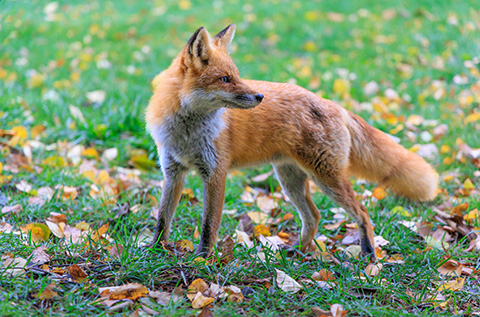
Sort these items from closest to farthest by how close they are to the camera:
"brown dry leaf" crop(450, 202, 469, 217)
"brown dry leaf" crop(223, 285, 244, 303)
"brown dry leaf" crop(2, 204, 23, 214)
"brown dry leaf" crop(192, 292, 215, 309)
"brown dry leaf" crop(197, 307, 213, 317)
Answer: "brown dry leaf" crop(197, 307, 213, 317) < "brown dry leaf" crop(192, 292, 215, 309) < "brown dry leaf" crop(223, 285, 244, 303) < "brown dry leaf" crop(2, 204, 23, 214) < "brown dry leaf" crop(450, 202, 469, 217)

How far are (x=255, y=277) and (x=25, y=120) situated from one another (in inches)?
160

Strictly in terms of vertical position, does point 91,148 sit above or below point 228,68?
below

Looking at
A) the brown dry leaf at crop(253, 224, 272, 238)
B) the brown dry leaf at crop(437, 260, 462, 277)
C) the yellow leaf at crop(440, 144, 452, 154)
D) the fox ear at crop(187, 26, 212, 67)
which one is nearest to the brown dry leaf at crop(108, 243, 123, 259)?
the brown dry leaf at crop(253, 224, 272, 238)

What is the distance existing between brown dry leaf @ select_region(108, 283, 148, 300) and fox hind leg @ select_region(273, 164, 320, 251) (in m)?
1.71

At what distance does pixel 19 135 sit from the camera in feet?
17.6

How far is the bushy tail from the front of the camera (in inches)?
165

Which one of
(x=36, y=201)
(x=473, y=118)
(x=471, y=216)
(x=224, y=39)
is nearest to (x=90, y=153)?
(x=36, y=201)

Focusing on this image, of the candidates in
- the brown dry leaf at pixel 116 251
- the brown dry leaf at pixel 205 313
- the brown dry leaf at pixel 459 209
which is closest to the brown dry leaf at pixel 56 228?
the brown dry leaf at pixel 116 251

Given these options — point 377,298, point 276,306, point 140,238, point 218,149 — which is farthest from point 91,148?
point 377,298

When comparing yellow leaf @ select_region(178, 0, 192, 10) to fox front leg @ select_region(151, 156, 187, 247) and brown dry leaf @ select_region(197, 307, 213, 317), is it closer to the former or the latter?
fox front leg @ select_region(151, 156, 187, 247)

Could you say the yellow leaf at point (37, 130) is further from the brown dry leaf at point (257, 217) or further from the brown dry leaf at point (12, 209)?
the brown dry leaf at point (257, 217)

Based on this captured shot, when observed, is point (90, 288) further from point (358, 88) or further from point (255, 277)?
point (358, 88)

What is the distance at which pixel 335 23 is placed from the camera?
10.3 metres

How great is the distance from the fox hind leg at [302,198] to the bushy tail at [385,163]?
47 cm
